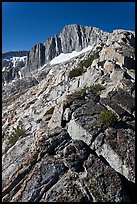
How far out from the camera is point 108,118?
18.7 metres

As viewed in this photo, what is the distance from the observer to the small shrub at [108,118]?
61.3ft

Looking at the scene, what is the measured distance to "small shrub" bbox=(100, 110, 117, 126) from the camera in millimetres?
18672

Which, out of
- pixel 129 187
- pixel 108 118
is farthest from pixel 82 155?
pixel 108 118

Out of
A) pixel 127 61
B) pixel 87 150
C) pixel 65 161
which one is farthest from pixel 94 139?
pixel 127 61

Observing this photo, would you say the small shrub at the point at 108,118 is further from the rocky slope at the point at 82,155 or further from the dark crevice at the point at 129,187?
the dark crevice at the point at 129,187

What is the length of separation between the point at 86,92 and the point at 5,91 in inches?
3968

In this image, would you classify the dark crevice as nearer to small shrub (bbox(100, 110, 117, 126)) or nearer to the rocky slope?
the rocky slope

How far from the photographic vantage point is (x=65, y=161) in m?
16.6

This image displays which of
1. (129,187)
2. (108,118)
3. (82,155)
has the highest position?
(108,118)

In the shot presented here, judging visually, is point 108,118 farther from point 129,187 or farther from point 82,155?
point 129,187

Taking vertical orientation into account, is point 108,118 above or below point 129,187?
above

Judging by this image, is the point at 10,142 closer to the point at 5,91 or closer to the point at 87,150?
the point at 87,150

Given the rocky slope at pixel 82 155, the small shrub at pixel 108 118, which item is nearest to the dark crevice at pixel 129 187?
the rocky slope at pixel 82 155

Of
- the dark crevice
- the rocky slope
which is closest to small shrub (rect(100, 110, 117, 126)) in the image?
the rocky slope
